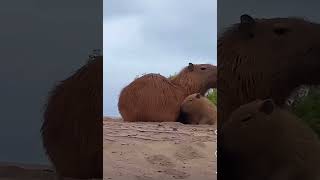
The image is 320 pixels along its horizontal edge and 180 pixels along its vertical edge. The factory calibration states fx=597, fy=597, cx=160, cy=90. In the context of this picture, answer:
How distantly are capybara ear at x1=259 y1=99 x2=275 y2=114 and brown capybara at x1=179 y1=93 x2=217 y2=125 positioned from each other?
3.35 feet

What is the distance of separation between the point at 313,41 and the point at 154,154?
1.45m

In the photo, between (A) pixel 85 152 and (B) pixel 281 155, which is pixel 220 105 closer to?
(B) pixel 281 155

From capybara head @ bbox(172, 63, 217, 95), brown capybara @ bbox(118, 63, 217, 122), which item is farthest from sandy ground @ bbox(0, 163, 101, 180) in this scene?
capybara head @ bbox(172, 63, 217, 95)

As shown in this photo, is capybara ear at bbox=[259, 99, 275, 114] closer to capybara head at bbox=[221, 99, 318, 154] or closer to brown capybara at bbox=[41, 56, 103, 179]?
capybara head at bbox=[221, 99, 318, 154]

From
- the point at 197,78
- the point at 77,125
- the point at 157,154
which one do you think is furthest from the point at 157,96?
the point at 77,125

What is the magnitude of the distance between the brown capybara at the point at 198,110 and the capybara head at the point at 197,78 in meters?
0.09

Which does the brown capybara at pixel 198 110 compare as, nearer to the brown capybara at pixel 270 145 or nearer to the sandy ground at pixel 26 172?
the brown capybara at pixel 270 145

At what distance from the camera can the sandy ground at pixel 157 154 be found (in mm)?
4309

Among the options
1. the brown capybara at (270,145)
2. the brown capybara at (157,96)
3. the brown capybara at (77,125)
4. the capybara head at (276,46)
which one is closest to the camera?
the brown capybara at (270,145)

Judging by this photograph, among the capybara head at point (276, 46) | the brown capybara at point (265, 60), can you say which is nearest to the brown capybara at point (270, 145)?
the brown capybara at point (265, 60)

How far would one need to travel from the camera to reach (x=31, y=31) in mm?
4305

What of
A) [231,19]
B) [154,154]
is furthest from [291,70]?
[154,154]

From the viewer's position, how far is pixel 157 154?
4.49 metres

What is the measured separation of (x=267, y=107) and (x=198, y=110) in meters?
1.20
